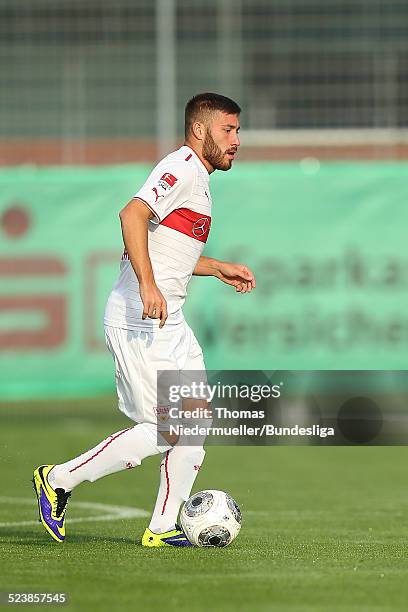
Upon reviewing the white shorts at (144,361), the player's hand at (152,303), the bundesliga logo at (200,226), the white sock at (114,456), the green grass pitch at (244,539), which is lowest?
the green grass pitch at (244,539)

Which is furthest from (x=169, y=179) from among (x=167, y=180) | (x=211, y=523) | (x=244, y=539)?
(x=244, y=539)

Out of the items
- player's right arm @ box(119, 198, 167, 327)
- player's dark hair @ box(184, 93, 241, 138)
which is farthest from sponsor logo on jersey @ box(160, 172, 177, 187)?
player's dark hair @ box(184, 93, 241, 138)

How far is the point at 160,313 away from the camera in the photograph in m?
5.89

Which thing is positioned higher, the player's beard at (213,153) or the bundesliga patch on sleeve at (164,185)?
the player's beard at (213,153)

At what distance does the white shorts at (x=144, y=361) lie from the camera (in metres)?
6.29

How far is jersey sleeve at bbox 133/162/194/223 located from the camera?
20.0ft

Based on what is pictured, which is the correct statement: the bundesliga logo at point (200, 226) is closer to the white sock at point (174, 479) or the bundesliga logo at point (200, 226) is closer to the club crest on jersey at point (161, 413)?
the club crest on jersey at point (161, 413)

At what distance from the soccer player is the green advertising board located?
5.72 m

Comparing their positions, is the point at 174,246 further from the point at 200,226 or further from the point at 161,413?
the point at 161,413

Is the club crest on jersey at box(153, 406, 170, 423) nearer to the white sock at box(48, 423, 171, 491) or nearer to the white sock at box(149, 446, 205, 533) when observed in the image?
the white sock at box(48, 423, 171, 491)

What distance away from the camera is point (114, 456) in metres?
6.31

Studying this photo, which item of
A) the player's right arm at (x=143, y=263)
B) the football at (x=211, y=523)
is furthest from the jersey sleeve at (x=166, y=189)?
the football at (x=211, y=523)

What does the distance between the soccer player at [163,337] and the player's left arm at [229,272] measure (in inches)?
16.2

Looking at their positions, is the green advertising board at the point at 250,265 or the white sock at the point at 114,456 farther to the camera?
the green advertising board at the point at 250,265
